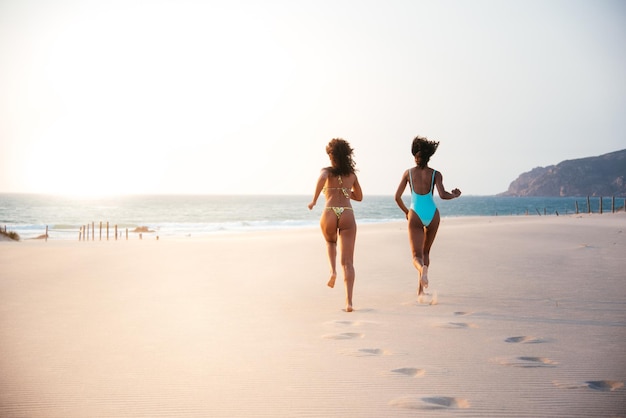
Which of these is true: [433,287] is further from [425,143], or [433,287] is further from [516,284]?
[425,143]

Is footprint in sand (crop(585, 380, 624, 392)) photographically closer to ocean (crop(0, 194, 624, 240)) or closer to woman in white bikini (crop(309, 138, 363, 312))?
woman in white bikini (crop(309, 138, 363, 312))

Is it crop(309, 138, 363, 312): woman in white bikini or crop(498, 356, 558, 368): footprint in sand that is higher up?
crop(309, 138, 363, 312): woman in white bikini

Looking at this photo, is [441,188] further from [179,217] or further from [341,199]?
[179,217]

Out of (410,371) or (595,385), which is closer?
(595,385)

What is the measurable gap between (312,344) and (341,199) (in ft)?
8.11

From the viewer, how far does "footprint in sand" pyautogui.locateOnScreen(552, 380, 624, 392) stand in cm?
373

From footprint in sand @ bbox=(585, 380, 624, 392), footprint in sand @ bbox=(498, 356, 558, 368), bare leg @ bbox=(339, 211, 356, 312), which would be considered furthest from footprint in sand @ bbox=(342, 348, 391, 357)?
→ bare leg @ bbox=(339, 211, 356, 312)

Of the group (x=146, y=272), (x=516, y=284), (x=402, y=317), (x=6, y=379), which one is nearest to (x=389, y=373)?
(x=402, y=317)

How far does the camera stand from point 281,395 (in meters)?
3.63

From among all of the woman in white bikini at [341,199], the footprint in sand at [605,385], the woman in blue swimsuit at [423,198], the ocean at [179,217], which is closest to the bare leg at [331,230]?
the woman in white bikini at [341,199]

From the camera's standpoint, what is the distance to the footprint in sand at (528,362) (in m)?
4.29

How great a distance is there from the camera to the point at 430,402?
3434 mm

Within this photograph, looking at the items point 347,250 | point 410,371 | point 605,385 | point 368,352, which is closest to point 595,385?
point 605,385

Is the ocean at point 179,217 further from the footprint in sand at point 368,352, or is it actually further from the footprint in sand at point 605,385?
the footprint in sand at point 605,385
